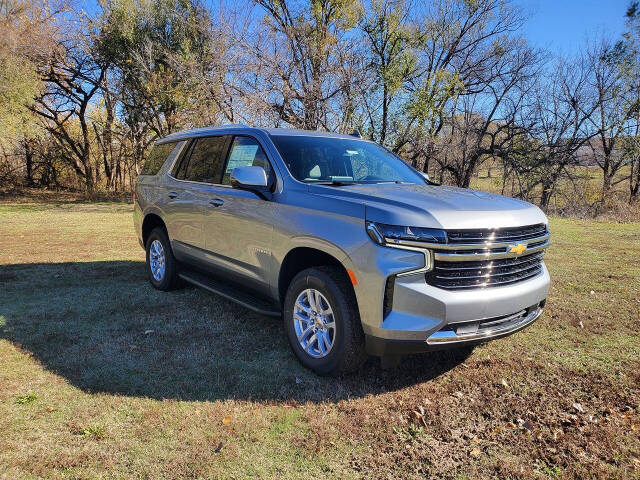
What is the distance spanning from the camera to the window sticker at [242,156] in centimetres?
426

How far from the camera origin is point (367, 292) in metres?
2.98

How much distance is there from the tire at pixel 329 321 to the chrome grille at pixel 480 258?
64 centimetres

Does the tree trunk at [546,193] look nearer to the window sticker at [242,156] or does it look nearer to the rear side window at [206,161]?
the rear side window at [206,161]

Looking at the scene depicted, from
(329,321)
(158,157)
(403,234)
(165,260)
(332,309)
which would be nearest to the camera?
(403,234)

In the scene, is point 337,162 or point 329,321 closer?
point 329,321

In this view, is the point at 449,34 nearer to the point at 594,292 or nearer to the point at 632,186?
the point at 632,186

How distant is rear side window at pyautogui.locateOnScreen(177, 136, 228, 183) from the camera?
468 cm

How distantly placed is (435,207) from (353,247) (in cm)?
62

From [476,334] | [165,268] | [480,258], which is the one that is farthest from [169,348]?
[480,258]

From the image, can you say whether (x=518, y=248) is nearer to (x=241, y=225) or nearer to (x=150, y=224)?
(x=241, y=225)

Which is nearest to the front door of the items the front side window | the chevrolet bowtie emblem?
the front side window

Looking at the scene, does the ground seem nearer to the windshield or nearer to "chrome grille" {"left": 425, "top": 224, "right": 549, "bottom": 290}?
"chrome grille" {"left": 425, "top": 224, "right": 549, "bottom": 290}

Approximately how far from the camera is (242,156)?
4.38 m

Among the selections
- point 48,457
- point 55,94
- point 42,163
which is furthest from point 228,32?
point 48,457
